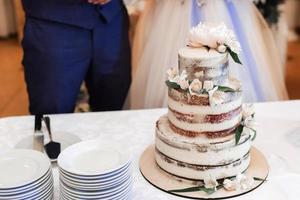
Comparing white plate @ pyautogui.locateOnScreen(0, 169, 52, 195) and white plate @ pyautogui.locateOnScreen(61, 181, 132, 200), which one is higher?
white plate @ pyautogui.locateOnScreen(0, 169, 52, 195)

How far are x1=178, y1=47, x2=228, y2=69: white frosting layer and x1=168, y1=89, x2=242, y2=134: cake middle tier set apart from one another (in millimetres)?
61

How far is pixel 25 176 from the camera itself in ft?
2.47

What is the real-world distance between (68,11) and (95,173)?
810mm

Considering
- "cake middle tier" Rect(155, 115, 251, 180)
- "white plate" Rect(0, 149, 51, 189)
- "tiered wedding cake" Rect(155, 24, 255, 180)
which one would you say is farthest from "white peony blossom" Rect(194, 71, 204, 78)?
"white plate" Rect(0, 149, 51, 189)

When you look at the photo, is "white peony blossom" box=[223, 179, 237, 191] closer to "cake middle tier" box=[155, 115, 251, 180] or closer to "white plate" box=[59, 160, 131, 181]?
"cake middle tier" box=[155, 115, 251, 180]

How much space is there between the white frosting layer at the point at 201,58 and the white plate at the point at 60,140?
34 centimetres

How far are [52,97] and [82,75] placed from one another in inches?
5.5

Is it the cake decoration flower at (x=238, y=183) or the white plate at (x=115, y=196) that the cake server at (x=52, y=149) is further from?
the cake decoration flower at (x=238, y=183)

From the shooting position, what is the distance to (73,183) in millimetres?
748

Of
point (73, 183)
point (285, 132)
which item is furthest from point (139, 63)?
point (73, 183)

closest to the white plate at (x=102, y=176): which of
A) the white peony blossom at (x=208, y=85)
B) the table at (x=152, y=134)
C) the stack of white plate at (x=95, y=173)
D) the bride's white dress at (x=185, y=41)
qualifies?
the stack of white plate at (x=95, y=173)

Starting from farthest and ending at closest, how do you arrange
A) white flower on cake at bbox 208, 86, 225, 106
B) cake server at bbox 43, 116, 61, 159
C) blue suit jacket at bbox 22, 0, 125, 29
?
blue suit jacket at bbox 22, 0, 125, 29 < cake server at bbox 43, 116, 61, 159 < white flower on cake at bbox 208, 86, 225, 106

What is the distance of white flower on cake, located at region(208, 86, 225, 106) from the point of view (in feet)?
2.71

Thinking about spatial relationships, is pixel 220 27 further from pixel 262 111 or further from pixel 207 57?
pixel 262 111
